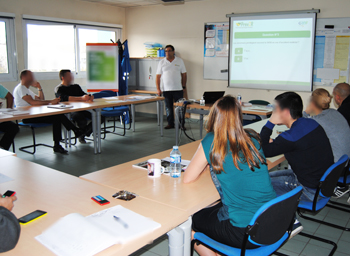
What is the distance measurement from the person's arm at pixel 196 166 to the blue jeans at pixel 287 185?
2.78 feet

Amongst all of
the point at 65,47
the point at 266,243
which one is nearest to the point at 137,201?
the point at 266,243

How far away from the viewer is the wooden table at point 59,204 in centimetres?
127

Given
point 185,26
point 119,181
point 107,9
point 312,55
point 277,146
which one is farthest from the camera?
point 107,9

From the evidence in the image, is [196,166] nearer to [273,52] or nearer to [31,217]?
[31,217]

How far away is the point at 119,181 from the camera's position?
196 cm

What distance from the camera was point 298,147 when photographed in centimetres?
219

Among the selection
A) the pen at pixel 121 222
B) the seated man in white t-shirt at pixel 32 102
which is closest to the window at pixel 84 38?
the seated man in white t-shirt at pixel 32 102

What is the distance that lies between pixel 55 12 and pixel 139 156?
4.12 m

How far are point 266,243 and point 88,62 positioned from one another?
20.9 ft

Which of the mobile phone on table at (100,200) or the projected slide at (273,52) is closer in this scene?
the mobile phone on table at (100,200)

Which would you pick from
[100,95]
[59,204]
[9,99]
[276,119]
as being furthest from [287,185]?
[100,95]

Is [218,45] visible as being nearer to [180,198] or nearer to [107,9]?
[107,9]

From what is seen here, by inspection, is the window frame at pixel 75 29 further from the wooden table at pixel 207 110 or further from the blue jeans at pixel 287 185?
the blue jeans at pixel 287 185

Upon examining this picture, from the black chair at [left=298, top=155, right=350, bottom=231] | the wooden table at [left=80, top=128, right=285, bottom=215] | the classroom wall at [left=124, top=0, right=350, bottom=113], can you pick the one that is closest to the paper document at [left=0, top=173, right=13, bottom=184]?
the wooden table at [left=80, top=128, right=285, bottom=215]
